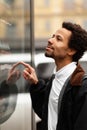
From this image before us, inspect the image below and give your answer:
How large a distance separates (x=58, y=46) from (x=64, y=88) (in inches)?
8.3

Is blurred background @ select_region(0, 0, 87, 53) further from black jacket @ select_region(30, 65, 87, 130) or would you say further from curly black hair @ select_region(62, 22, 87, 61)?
black jacket @ select_region(30, 65, 87, 130)

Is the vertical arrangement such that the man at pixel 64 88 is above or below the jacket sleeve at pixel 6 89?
above

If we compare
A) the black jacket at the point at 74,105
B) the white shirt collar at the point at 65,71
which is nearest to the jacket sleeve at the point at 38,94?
the white shirt collar at the point at 65,71

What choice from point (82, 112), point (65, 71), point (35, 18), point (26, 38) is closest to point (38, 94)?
point (65, 71)

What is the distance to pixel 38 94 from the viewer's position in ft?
7.00

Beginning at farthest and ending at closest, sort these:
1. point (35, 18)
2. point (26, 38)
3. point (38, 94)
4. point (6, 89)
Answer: point (35, 18)
point (26, 38)
point (6, 89)
point (38, 94)

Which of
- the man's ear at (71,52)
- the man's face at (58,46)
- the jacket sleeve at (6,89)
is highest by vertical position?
the man's face at (58,46)

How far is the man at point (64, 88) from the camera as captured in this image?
1828mm

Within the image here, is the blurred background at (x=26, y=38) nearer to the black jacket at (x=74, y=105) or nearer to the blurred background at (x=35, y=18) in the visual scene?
the blurred background at (x=35, y=18)

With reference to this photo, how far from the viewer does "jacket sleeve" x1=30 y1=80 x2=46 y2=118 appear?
2.13 m

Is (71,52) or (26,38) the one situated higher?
(71,52)

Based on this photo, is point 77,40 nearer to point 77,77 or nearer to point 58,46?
point 58,46

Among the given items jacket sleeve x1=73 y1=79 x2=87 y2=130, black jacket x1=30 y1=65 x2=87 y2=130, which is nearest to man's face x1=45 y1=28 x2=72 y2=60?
black jacket x1=30 y1=65 x2=87 y2=130

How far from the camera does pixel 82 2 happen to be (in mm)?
2934
